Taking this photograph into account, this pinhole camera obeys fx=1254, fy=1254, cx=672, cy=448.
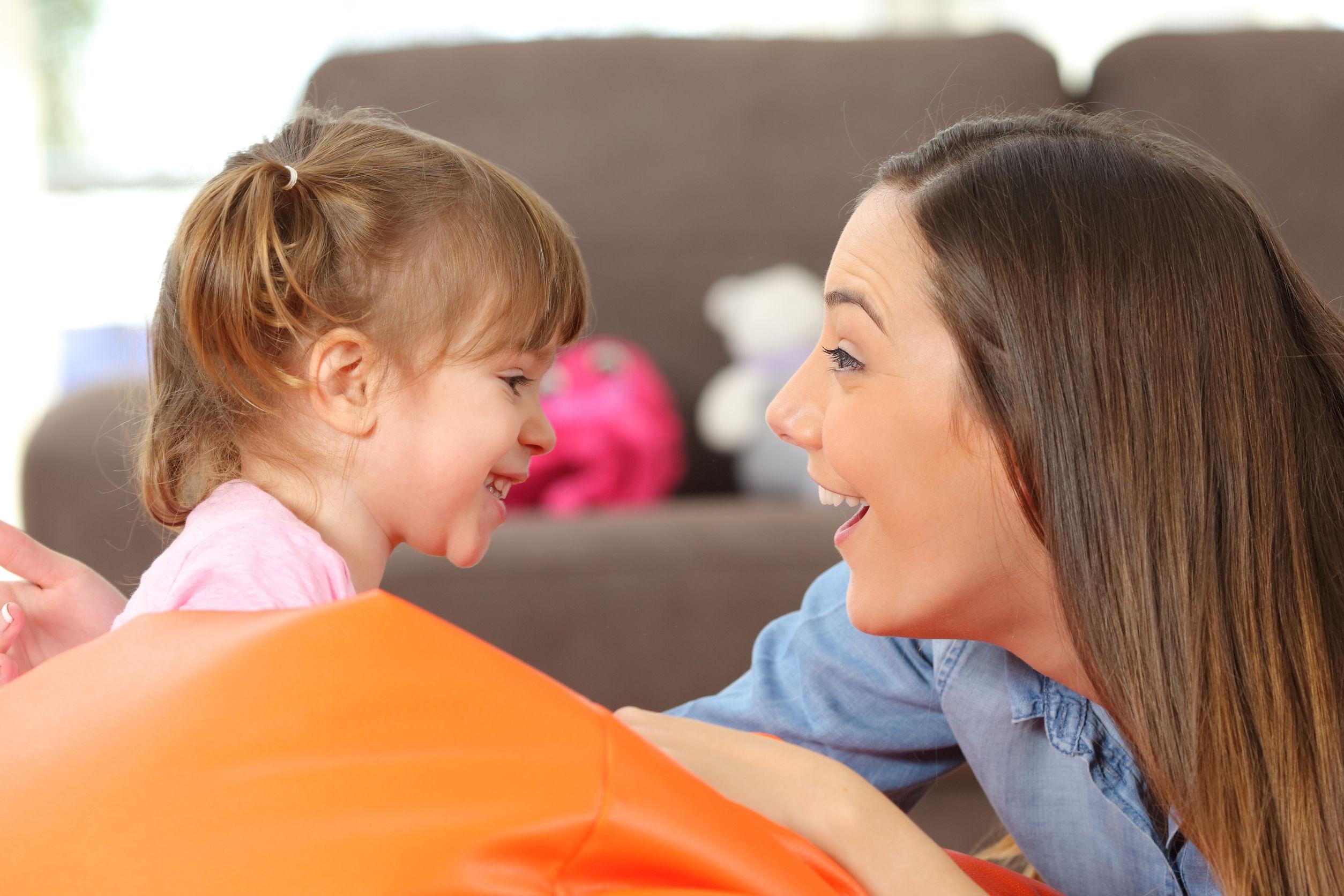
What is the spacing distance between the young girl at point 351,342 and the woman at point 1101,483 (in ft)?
0.56

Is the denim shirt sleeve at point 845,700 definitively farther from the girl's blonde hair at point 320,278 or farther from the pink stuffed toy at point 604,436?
the pink stuffed toy at point 604,436

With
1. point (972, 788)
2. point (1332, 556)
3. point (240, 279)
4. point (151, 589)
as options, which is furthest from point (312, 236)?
point (972, 788)

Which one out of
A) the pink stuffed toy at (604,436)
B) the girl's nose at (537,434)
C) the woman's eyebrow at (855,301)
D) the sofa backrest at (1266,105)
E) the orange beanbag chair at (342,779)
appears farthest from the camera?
the sofa backrest at (1266,105)

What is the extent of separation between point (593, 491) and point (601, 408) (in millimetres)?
121

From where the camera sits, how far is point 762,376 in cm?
195

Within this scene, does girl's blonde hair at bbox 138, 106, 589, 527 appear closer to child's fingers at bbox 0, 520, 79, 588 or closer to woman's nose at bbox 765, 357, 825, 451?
child's fingers at bbox 0, 520, 79, 588

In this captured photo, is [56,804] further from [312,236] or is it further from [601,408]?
[601,408]

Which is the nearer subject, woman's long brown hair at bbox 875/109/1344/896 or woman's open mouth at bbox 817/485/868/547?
woman's long brown hair at bbox 875/109/1344/896

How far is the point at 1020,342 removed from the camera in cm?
83

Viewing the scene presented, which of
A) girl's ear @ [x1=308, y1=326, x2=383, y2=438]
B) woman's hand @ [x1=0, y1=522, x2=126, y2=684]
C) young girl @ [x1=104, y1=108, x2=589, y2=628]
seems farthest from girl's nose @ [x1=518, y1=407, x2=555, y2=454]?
woman's hand @ [x1=0, y1=522, x2=126, y2=684]

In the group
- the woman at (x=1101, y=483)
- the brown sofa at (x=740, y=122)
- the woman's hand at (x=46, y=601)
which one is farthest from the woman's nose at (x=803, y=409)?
the brown sofa at (x=740, y=122)

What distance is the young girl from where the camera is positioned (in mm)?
908

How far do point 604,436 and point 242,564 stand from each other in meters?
1.01

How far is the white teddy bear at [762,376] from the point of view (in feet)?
6.26
